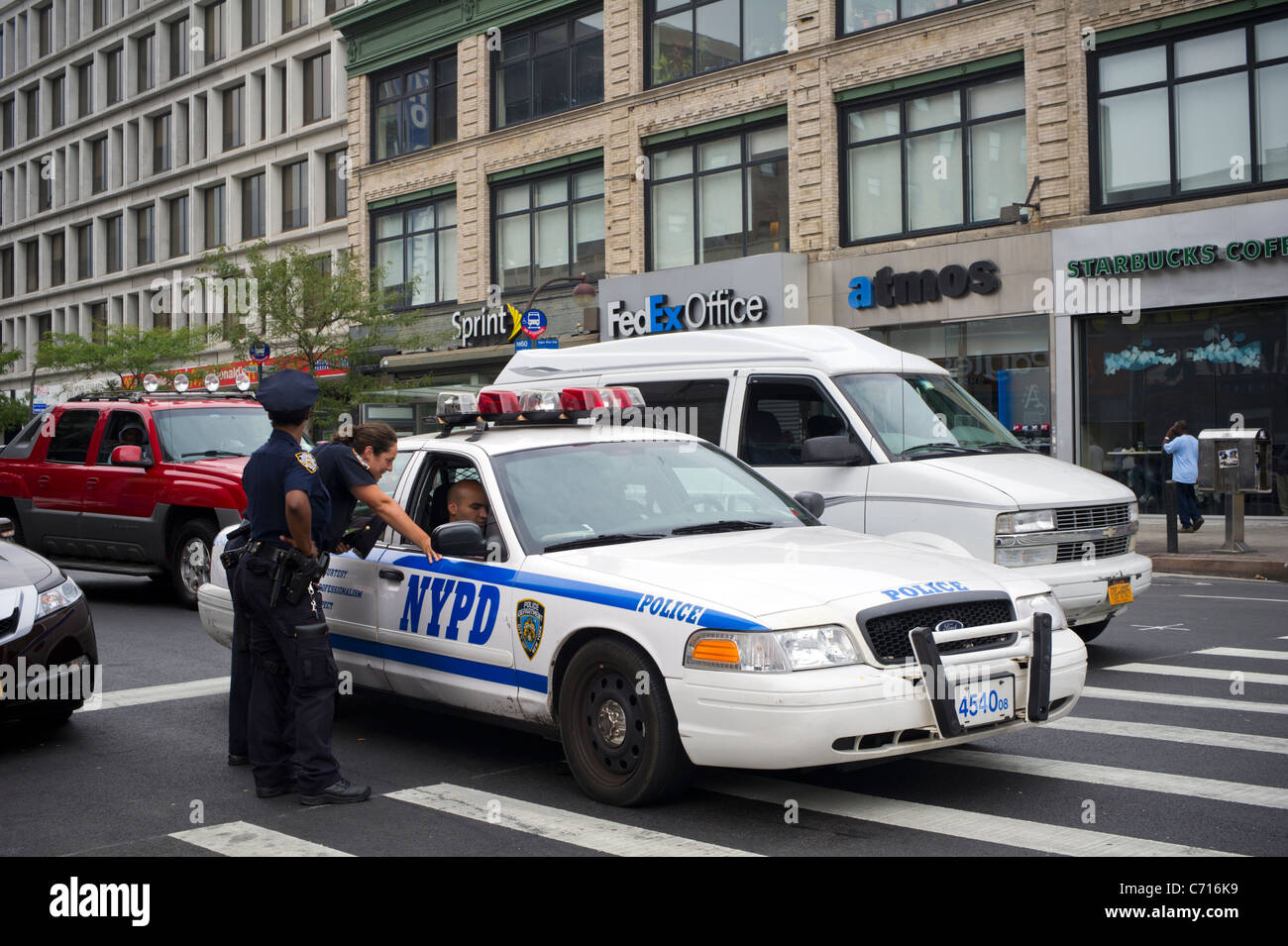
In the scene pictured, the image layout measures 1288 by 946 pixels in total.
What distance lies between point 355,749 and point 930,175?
63.4 ft

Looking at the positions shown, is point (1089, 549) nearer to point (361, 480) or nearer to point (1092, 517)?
point (1092, 517)

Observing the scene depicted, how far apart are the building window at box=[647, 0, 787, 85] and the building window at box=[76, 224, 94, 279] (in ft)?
109

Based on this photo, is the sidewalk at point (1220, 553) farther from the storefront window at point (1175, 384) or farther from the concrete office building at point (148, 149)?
the concrete office building at point (148, 149)

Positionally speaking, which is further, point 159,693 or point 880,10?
point 880,10

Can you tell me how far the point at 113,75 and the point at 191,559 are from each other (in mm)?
46461

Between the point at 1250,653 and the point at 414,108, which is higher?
the point at 414,108

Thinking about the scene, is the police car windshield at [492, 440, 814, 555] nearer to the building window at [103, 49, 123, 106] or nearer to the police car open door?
the police car open door

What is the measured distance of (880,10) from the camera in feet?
80.2


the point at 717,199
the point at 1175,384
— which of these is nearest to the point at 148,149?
the point at 717,199

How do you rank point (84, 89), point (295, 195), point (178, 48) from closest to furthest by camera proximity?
point (295, 195) → point (178, 48) → point (84, 89)

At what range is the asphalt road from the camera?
516 centimetres

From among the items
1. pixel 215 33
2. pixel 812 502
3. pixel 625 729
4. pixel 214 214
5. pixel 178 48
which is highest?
pixel 178 48

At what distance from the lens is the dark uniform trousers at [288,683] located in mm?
5902

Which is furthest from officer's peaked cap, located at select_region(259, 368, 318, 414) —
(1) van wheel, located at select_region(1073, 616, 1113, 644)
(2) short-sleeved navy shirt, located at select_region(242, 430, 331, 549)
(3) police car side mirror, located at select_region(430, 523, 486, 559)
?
(1) van wheel, located at select_region(1073, 616, 1113, 644)
